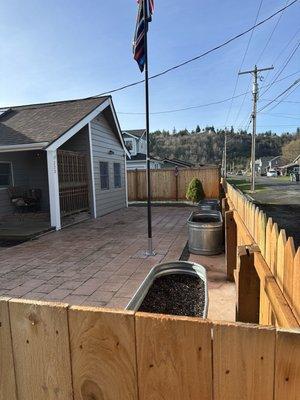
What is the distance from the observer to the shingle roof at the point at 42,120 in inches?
355

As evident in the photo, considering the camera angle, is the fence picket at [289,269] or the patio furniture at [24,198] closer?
the fence picket at [289,269]

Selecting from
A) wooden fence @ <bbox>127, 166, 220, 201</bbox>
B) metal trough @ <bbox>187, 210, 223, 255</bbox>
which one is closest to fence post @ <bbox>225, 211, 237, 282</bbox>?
metal trough @ <bbox>187, 210, 223, 255</bbox>

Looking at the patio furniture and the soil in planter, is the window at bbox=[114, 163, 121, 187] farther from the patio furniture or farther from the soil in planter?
the soil in planter

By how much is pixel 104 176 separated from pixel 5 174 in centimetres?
368

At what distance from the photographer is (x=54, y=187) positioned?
8.72 metres

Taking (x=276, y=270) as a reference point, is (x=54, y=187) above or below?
above

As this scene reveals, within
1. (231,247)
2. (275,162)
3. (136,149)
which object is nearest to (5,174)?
(231,247)

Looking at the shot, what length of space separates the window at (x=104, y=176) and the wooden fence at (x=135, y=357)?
1087 cm

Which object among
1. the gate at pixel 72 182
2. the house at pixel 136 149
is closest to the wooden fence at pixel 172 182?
the house at pixel 136 149

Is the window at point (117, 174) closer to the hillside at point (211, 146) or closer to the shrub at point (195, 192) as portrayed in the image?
the shrub at point (195, 192)

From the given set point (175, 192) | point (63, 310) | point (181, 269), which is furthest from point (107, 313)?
point (175, 192)

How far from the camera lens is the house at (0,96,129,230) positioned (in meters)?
8.86

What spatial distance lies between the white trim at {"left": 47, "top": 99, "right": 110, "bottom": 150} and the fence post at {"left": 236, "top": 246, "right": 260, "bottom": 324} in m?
6.99

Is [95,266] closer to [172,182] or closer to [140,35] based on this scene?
[140,35]
